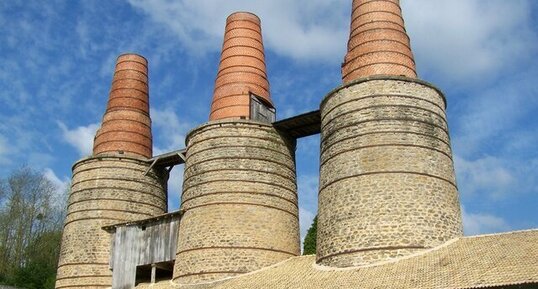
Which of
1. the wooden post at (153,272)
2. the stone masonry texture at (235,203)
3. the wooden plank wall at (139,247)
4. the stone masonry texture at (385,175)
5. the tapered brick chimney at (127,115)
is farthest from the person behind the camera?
the tapered brick chimney at (127,115)

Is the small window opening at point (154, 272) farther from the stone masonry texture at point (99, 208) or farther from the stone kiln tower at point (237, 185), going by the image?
the stone kiln tower at point (237, 185)

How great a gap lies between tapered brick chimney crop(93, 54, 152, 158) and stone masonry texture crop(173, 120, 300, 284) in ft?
12.8

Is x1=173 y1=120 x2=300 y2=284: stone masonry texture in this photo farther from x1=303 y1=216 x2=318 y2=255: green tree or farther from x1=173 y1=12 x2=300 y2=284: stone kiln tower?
x1=303 y1=216 x2=318 y2=255: green tree

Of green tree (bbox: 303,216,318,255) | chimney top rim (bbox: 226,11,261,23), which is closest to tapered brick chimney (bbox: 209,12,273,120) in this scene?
chimney top rim (bbox: 226,11,261,23)

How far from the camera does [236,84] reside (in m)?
18.7

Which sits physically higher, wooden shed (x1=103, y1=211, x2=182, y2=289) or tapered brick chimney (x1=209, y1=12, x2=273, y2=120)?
tapered brick chimney (x1=209, y1=12, x2=273, y2=120)

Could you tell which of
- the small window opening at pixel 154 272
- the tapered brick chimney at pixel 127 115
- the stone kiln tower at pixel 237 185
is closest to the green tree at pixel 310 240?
the stone kiln tower at pixel 237 185

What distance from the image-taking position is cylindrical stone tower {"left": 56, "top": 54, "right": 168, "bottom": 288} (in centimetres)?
2009

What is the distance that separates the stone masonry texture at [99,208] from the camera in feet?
65.5

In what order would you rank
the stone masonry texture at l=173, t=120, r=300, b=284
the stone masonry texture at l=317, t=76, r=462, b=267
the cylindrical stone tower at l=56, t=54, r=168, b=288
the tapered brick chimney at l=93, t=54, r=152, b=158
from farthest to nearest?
the tapered brick chimney at l=93, t=54, r=152, b=158
the cylindrical stone tower at l=56, t=54, r=168, b=288
the stone masonry texture at l=173, t=120, r=300, b=284
the stone masonry texture at l=317, t=76, r=462, b=267

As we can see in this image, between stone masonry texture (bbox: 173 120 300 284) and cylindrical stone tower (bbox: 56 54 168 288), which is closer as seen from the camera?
stone masonry texture (bbox: 173 120 300 284)

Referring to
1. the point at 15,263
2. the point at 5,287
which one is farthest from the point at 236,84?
the point at 15,263

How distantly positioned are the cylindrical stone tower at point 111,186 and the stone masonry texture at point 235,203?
3.61 meters

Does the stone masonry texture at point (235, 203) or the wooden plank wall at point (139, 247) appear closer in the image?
the stone masonry texture at point (235, 203)
